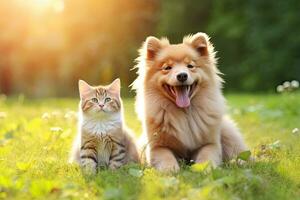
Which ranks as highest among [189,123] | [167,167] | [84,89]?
[84,89]

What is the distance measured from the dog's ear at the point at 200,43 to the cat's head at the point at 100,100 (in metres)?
0.84

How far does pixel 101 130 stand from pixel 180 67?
91 cm

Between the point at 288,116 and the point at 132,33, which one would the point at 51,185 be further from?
the point at 132,33

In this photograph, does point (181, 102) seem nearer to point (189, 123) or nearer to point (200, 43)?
point (189, 123)

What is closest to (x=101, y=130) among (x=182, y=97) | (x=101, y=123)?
(x=101, y=123)

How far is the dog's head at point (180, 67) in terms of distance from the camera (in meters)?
5.50

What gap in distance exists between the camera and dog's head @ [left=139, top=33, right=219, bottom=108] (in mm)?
5504

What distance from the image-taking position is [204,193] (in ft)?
13.2

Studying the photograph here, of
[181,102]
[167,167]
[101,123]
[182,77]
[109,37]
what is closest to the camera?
[167,167]

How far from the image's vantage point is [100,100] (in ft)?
18.1

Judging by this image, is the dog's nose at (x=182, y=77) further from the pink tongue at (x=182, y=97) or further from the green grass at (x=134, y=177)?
the green grass at (x=134, y=177)

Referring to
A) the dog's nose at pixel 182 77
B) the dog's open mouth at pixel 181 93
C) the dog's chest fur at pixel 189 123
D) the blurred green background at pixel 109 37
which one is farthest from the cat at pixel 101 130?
the blurred green background at pixel 109 37

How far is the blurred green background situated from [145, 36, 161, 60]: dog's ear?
17390mm

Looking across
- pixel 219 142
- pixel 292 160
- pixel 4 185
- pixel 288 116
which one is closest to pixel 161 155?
pixel 219 142
